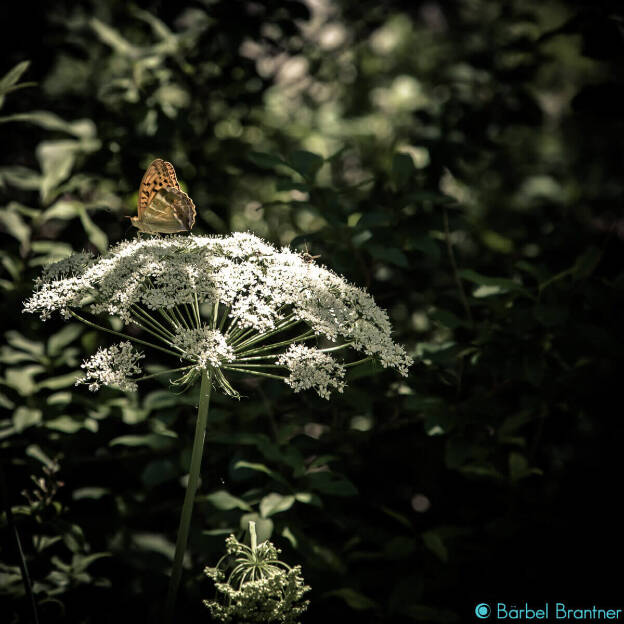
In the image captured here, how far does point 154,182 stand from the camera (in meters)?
2.71

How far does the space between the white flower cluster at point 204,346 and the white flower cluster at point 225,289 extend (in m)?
0.03

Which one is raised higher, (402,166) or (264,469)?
(402,166)

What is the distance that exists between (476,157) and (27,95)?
108 inches

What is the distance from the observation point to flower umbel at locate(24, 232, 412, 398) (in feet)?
6.58

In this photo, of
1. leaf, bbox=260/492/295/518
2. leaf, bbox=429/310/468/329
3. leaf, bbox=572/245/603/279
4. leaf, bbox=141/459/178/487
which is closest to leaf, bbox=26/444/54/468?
leaf, bbox=141/459/178/487

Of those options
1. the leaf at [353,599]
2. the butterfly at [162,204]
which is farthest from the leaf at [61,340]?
the leaf at [353,599]

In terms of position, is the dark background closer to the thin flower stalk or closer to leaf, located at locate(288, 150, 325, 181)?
leaf, located at locate(288, 150, 325, 181)

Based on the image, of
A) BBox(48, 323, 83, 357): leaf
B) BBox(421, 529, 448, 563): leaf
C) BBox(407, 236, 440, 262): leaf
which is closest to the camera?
BBox(421, 529, 448, 563): leaf

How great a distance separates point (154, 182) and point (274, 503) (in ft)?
4.87

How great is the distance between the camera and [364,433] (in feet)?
10.2

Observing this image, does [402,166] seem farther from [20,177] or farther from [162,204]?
[20,177]

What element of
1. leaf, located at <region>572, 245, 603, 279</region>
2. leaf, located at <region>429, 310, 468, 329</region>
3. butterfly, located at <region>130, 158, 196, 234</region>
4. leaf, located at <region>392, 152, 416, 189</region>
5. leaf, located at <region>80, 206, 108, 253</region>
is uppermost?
leaf, located at <region>392, 152, 416, 189</region>

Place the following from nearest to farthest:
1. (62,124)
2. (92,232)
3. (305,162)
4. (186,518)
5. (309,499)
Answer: (186,518) < (309,499) < (305,162) < (92,232) < (62,124)

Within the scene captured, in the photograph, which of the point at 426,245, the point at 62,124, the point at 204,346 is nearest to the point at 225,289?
the point at 204,346
